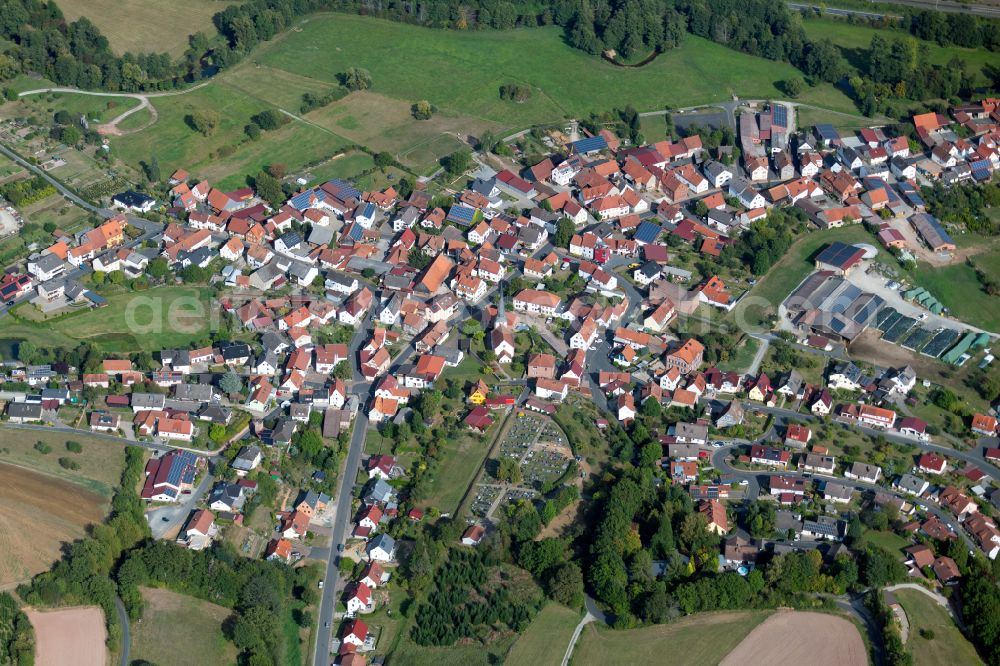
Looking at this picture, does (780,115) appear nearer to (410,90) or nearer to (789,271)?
(789,271)

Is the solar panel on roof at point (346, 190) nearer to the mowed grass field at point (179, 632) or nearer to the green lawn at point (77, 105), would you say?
the green lawn at point (77, 105)

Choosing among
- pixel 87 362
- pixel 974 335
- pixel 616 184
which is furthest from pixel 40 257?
pixel 974 335

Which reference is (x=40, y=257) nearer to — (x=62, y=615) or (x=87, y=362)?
Result: (x=87, y=362)

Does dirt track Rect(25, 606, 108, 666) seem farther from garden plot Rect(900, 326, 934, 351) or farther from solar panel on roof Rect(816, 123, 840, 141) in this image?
solar panel on roof Rect(816, 123, 840, 141)

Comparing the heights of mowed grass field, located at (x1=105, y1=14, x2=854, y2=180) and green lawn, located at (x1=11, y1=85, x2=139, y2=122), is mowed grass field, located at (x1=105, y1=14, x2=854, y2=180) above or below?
above

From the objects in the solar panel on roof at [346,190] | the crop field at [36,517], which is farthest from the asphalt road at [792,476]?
the solar panel on roof at [346,190]

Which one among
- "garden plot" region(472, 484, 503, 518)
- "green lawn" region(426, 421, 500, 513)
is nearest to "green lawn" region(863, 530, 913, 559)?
"garden plot" region(472, 484, 503, 518)

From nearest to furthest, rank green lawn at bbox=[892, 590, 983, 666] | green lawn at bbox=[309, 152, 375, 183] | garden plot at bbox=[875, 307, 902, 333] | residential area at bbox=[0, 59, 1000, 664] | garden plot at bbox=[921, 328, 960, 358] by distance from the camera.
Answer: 1. green lawn at bbox=[892, 590, 983, 666]
2. residential area at bbox=[0, 59, 1000, 664]
3. garden plot at bbox=[921, 328, 960, 358]
4. garden plot at bbox=[875, 307, 902, 333]
5. green lawn at bbox=[309, 152, 375, 183]

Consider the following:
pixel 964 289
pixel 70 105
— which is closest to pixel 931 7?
pixel 964 289
